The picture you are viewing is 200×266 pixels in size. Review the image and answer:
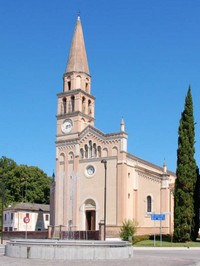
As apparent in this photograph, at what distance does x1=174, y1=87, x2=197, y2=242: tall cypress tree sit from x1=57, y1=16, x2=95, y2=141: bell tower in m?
16.8

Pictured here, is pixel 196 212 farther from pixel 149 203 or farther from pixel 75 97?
pixel 75 97

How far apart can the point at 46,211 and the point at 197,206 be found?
39439 mm

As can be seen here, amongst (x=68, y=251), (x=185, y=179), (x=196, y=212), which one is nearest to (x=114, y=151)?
(x=185, y=179)

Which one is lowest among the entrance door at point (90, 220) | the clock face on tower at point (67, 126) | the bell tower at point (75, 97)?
the entrance door at point (90, 220)

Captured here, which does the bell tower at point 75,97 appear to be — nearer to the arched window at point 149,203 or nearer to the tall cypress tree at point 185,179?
the arched window at point 149,203

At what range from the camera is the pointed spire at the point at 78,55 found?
199 ft

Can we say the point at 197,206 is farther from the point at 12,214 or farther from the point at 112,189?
the point at 12,214

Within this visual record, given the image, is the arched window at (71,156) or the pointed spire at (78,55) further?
the pointed spire at (78,55)

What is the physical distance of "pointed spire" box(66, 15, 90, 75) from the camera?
199ft

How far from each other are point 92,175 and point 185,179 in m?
15.2

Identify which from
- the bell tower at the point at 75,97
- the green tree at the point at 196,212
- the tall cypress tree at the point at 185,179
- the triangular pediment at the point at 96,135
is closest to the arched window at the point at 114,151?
the triangular pediment at the point at 96,135

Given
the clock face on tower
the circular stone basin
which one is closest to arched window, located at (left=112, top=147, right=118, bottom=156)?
the clock face on tower

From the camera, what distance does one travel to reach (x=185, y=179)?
45.0 metres

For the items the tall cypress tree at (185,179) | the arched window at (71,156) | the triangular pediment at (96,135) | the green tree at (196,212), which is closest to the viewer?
the tall cypress tree at (185,179)
